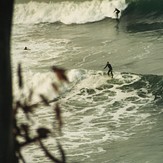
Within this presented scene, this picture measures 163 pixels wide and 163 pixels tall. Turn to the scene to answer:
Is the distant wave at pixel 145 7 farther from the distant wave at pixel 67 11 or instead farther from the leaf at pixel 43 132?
the leaf at pixel 43 132

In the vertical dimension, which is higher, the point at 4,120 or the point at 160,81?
the point at 4,120

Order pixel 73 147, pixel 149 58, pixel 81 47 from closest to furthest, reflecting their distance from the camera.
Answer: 1. pixel 73 147
2. pixel 149 58
3. pixel 81 47

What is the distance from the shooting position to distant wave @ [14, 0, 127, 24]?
32.3m

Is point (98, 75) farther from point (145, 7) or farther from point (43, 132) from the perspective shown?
point (43, 132)

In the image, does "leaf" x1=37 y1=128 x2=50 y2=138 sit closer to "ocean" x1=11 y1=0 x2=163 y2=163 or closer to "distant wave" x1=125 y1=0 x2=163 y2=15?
"ocean" x1=11 y1=0 x2=163 y2=163

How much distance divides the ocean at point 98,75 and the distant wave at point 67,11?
0.25 feet

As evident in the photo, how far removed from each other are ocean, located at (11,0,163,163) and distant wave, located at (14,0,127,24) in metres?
0.08

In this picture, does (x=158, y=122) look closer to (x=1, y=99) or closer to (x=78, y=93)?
(x=78, y=93)

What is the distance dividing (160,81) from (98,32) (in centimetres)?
1088

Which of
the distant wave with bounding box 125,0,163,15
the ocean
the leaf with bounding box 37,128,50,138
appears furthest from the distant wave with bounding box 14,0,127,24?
the leaf with bounding box 37,128,50,138

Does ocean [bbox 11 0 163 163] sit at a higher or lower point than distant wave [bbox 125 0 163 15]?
lower

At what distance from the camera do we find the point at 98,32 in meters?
27.5

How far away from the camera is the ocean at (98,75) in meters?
11.8

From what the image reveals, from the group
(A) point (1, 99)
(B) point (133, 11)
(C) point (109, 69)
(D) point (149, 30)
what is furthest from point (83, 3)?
(A) point (1, 99)
